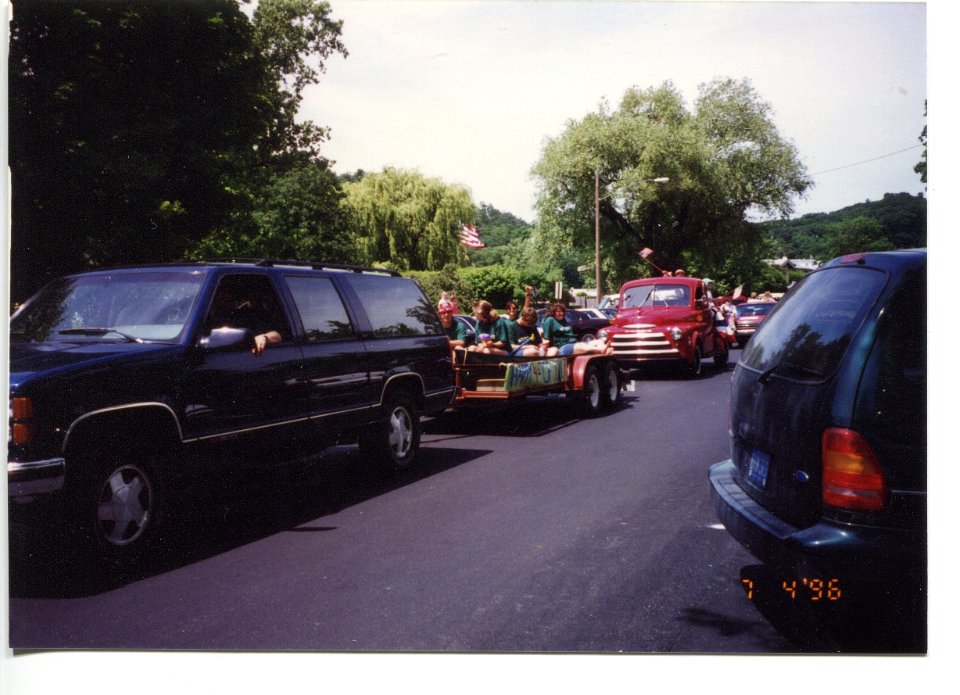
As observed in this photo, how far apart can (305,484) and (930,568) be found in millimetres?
5202

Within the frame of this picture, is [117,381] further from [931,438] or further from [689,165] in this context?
[689,165]

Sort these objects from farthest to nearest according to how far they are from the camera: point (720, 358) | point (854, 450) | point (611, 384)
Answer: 1. point (720, 358)
2. point (611, 384)
3. point (854, 450)

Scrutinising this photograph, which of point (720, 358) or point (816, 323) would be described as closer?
point (816, 323)

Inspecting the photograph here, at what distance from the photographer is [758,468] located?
13.1ft

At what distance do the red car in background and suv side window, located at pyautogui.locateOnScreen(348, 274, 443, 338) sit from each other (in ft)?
54.4

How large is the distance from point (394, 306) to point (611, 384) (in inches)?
214

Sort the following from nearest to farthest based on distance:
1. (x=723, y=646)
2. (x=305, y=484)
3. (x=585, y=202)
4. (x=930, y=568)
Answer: (x=930, y=568)
(x=723, y=646)
(x=305, y=484)
(x=585, y=202)

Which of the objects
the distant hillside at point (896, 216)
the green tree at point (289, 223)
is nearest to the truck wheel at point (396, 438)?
the green tree at point (289, 223)

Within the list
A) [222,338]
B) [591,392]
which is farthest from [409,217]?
[222,338]

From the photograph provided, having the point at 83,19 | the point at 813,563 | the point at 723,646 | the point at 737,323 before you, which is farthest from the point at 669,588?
the point at 737,323

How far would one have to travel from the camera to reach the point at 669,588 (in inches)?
172

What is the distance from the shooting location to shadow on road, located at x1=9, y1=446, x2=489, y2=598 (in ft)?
14.8

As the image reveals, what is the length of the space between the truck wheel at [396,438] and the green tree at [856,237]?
412cm

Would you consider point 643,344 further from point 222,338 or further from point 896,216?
point 222,338
